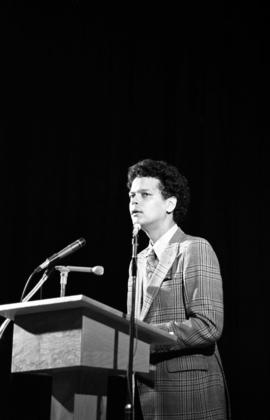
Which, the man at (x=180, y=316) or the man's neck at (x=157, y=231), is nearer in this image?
the man at (x=180, y=316)

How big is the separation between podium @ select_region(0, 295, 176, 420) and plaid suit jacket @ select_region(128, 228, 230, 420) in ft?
1.40

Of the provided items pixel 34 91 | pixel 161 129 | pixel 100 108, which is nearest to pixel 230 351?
pixel 161 129

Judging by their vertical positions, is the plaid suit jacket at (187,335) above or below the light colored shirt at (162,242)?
below

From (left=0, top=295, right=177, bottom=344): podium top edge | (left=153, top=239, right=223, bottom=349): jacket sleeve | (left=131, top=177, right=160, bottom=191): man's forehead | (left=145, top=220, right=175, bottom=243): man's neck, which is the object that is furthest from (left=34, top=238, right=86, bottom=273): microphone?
(left=131, top=177, right=160, bottom=191): man's forehead

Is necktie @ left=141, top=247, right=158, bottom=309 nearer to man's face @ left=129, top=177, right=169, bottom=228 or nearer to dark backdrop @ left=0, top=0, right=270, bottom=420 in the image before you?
man's face @ left=129, top=177, right=169, bottom=228

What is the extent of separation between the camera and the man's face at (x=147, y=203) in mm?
3385

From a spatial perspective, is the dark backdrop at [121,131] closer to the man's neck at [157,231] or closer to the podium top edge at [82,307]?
the man's neck at [157,231]

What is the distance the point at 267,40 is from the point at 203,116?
764 mm

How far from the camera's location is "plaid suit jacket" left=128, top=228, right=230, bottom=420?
9.52ft

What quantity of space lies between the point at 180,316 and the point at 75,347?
0.86 metres

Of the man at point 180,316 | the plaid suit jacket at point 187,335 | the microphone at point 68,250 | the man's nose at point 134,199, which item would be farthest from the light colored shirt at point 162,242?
the microphone at point 68,250

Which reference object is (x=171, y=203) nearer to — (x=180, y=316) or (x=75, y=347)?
(x=180, y=316)

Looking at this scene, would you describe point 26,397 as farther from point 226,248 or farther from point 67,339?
point 67,339

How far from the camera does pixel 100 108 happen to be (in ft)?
16.1
